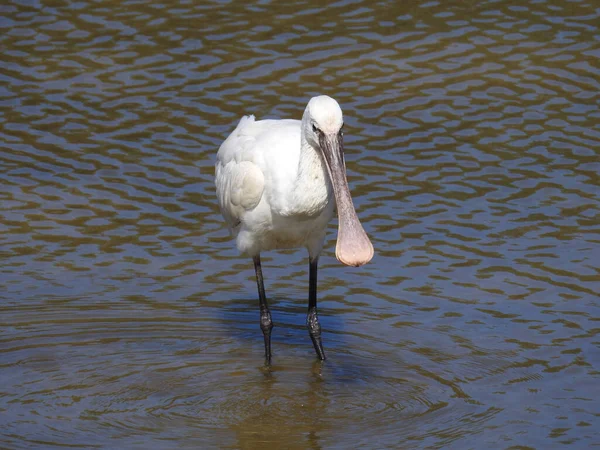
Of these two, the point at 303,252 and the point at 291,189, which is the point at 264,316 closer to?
the point at 291,189

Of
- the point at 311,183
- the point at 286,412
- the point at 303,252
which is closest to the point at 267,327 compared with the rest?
the point at 286,412

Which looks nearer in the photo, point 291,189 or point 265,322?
point 291,189

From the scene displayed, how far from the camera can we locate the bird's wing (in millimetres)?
7883

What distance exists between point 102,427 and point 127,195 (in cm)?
401

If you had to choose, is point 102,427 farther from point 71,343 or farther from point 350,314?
point 350,314

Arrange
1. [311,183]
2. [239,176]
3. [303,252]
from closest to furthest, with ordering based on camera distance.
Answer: [311,183] < [239,176] < [303,252]

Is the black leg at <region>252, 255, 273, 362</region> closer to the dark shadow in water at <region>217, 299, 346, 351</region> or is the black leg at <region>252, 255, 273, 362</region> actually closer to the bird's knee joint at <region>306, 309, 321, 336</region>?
the bird's knee joint at <region>306, 309, 321, 336</region>

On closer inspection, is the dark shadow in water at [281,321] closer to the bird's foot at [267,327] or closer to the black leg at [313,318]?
the black leg at [313,318]

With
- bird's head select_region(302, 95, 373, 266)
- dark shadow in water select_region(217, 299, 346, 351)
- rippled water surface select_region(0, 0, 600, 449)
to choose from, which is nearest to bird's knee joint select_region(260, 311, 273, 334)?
rippled water surface select_region(0, 0, 600, 449)

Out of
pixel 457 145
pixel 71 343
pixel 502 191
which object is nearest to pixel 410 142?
pixel 457 145

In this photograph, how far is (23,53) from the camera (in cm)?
1392

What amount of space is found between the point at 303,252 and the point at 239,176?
2.20 meters

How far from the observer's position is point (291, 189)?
7605 mm

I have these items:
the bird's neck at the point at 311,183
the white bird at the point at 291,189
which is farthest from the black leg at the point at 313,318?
the bird's neck at the point at 311,183
